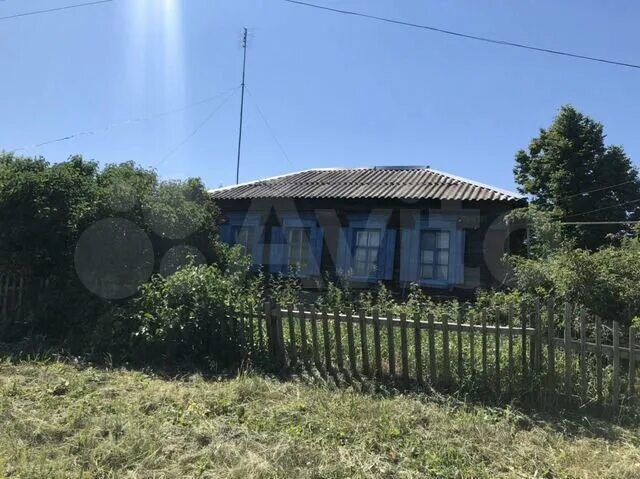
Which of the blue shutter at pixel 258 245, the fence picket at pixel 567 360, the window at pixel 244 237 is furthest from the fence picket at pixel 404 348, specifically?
the window at pixel 244 237

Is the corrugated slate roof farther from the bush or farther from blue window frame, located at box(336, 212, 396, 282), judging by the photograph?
the bush

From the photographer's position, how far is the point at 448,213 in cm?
1218

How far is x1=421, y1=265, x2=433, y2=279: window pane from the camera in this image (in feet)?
40.3

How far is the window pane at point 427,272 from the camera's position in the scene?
1230 cm

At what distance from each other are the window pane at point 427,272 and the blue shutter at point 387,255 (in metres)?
0.74

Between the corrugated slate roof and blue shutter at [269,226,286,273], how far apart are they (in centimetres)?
98

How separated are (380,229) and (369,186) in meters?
1.45

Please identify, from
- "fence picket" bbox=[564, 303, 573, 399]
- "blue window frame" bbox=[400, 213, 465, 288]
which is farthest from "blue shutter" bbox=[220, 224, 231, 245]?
"fence picket" bbox=[564, 303, 573, 399]

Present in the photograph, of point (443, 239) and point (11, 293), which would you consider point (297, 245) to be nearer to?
point (443, 239)

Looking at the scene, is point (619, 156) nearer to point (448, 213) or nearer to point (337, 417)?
point (448, 213)

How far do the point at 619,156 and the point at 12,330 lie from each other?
87.4ft

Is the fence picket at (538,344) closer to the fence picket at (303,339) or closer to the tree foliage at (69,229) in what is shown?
the fence picket at (303,339)

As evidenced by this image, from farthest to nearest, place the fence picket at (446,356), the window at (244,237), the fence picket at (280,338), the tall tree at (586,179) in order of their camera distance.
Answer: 1. the tall tree at (586,179)
2. the window at (244,237)
3. the fence picket at (280,338)
4. the fence picket at (446,356)

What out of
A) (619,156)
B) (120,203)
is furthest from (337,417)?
(619,156)
